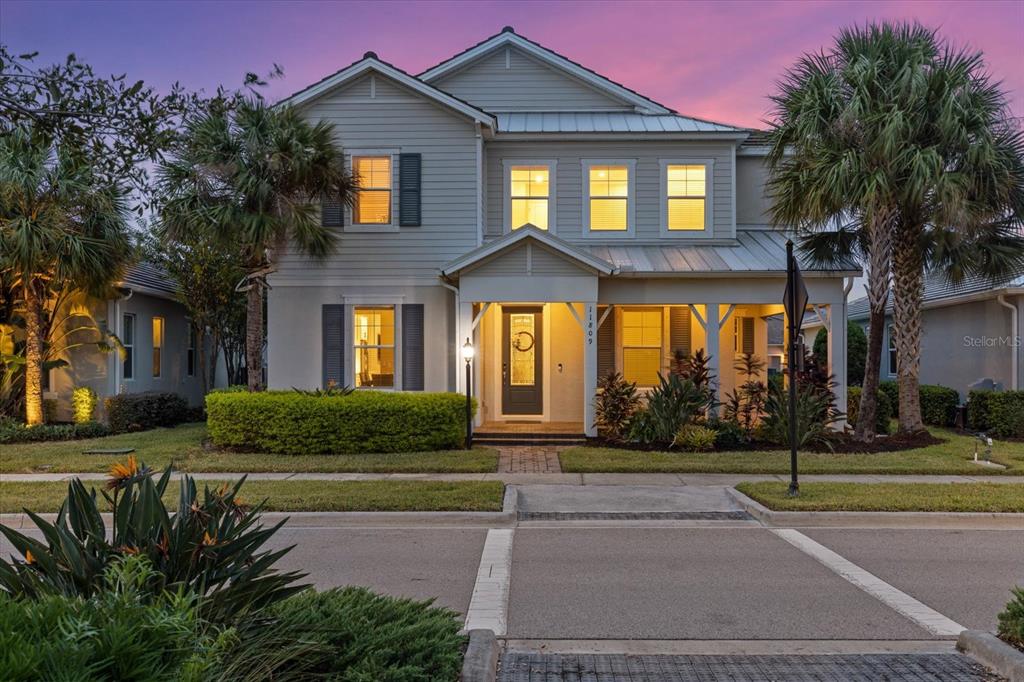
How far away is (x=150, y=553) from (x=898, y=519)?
8275 millimetres

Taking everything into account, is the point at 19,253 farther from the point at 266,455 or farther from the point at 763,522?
the point at 763,522

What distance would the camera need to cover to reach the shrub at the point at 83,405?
17.5 meters


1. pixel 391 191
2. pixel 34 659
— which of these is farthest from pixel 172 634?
pixel 391 191

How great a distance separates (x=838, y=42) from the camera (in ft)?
46.3

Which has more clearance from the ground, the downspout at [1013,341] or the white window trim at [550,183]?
the white window trim at [550,183]

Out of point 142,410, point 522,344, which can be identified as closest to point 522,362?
point 522,344

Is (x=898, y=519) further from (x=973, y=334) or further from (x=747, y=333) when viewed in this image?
(x=973, y=334)

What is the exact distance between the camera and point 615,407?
14.9 m

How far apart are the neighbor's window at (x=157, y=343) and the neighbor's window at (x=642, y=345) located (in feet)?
43.9

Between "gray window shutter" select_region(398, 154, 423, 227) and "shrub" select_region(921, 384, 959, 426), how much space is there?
14.1 m

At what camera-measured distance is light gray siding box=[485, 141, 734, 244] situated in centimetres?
1697

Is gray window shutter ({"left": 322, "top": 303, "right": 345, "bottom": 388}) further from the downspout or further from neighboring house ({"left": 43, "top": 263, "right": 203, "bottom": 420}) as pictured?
the downspout

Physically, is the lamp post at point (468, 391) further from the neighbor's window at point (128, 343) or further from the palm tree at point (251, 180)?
the neighbor's window at point (128, 343)

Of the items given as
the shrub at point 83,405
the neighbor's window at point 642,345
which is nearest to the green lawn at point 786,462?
the neighbor's window at point 642,345
